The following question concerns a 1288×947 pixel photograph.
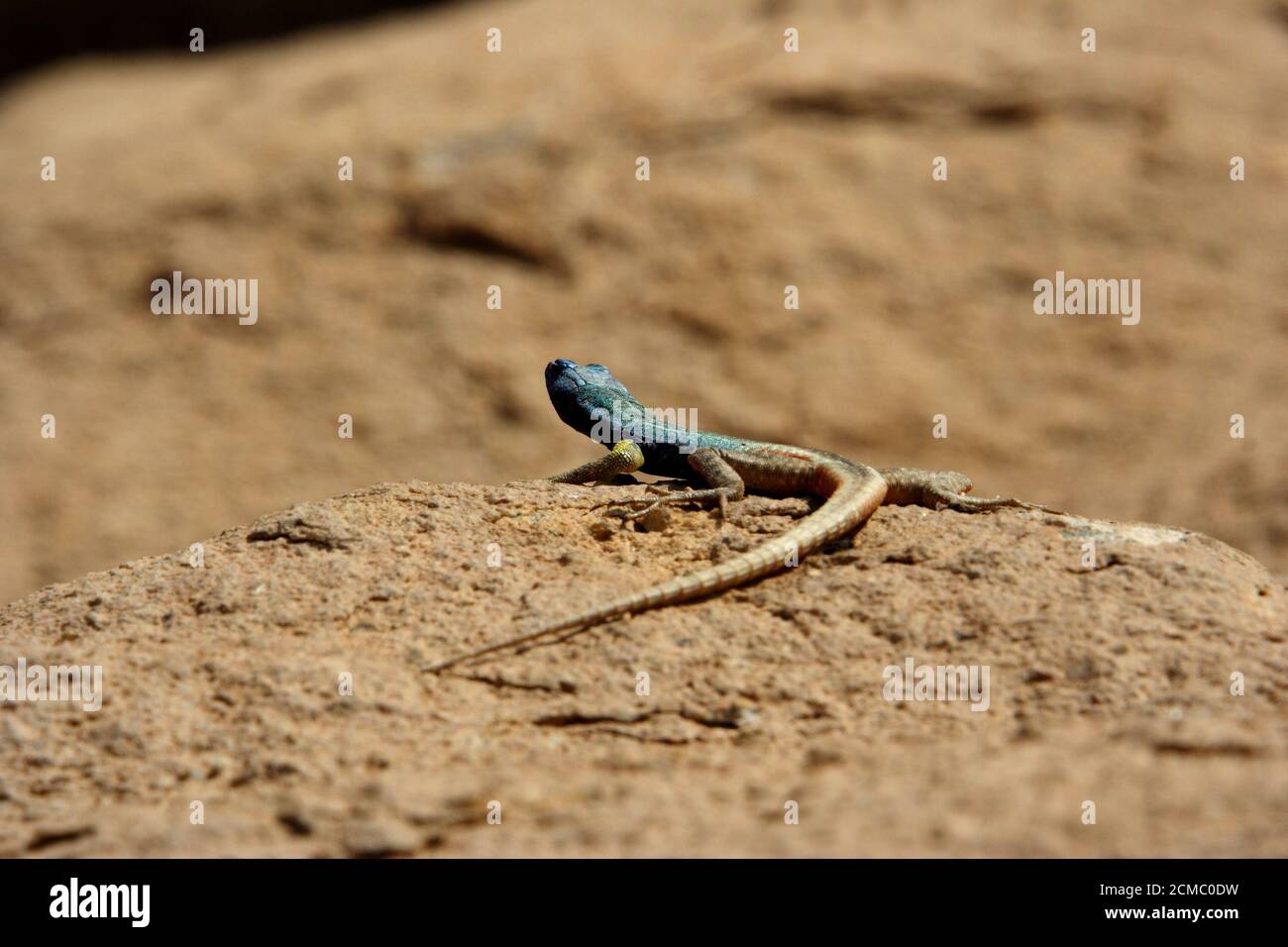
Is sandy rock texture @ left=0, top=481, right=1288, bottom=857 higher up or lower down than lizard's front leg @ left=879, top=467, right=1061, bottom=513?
lower down

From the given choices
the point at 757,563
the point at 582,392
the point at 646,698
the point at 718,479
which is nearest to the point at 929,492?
the point at 718,479

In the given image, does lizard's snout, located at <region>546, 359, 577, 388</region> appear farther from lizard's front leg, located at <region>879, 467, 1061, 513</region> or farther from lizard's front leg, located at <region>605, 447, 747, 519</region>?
lizard's front leg, located at <region>879, 467, 1061, 513</region>

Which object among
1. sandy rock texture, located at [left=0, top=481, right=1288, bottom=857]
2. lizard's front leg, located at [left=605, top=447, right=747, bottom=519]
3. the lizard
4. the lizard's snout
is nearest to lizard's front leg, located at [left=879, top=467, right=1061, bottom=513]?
the lizard

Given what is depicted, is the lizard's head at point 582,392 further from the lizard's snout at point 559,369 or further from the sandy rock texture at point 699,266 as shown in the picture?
the sandy rock texture at point 699,266

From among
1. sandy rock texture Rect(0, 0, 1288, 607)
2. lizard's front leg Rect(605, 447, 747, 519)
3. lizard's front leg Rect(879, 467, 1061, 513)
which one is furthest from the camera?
sandy rock texture Rect(0, 0, 1288, 607)

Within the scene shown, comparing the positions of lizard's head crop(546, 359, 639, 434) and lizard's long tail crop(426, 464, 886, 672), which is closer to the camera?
lizard's long tail crop(426, 464, 886, 672)

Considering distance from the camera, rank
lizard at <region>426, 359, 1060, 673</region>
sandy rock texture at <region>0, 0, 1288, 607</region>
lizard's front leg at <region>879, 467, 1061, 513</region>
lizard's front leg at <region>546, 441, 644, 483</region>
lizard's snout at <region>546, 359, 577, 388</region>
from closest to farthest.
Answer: lizard at <region>426, 359, 1060, 673</region>
lizard's front leg at <region>879, 467, 1061, 513</region>
lizard's front leg at <region>546, 441, 644, 483</region>
lizard's snout at <region>546, 359, 577, 388</region>
sandy rock texture at <region>0, 0, 1288, 607</region>

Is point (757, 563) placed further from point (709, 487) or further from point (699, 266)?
point (699, 266)

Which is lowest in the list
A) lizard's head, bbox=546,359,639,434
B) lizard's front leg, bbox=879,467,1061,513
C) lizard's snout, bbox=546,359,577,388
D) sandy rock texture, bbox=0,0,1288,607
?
lizard's front leg, bbox=879,467,1061,513
